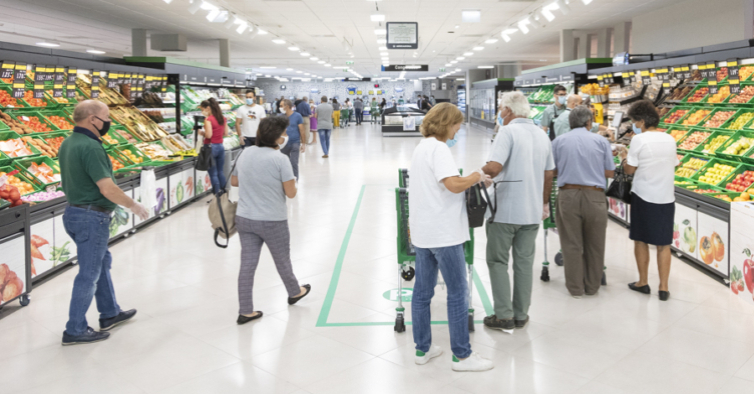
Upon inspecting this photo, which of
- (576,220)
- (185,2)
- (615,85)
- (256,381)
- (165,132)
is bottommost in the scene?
(256,381)

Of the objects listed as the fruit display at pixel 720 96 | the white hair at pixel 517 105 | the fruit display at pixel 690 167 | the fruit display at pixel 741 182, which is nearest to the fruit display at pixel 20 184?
the white hair at pixel 517 105

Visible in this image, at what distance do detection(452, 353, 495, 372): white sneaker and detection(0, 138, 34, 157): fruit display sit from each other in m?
5.09

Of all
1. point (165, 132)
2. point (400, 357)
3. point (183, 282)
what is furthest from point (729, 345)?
point (165, 132)

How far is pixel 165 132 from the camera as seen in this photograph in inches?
395

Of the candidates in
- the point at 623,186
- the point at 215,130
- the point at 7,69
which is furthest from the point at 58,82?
the point at 623,186

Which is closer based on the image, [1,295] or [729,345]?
[729,345]

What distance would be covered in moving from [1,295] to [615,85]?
9724mm

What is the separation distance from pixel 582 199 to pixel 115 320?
370 centimetres

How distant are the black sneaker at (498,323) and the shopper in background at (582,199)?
961 millimetres

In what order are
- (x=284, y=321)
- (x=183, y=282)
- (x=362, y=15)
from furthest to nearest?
(x=362, y=15) → (x=183, y=282) → (x=284, y=321)

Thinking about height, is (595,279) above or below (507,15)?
below

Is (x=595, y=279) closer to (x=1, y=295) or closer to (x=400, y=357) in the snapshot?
(x=400, y=357)

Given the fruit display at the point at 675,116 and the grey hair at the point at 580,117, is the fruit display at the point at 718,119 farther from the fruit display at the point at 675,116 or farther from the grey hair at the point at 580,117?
the grey hair at the point at 580,117

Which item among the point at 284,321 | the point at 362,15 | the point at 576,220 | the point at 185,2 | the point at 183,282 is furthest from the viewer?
the point at 362,15
